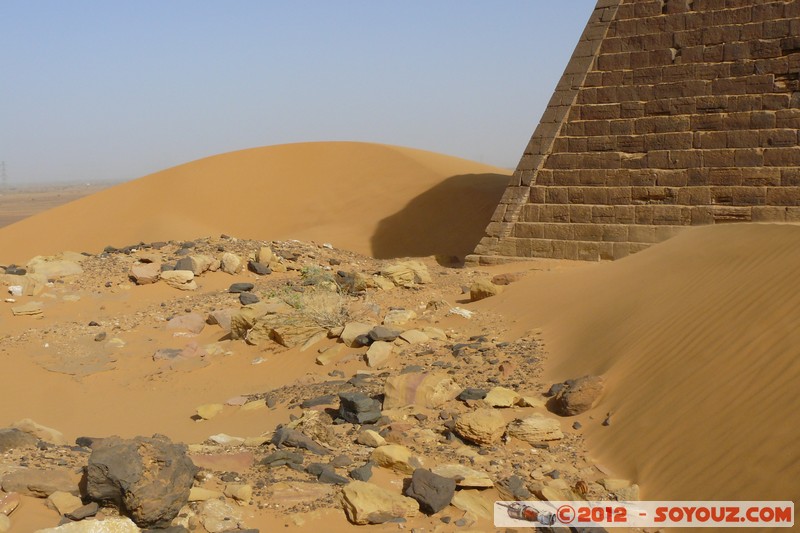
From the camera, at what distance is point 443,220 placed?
680 inches

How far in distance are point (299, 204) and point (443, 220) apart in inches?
208

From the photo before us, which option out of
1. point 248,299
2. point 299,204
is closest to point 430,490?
point 248,299

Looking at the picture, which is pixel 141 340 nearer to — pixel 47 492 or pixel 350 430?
pixel 350 430

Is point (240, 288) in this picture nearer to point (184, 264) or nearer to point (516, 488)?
point (184, 264)

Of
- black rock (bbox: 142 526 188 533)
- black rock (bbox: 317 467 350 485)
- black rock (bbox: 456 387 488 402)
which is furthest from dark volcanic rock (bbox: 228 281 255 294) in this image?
black rock (bbox: 142 526 188 533)

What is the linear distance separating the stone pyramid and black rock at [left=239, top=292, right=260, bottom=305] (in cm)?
350

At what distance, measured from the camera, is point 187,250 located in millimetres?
11523

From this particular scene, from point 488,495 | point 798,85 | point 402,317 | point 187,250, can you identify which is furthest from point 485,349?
point 187,250

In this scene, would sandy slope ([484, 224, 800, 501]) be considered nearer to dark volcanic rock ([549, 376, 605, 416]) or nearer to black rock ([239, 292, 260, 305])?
dark volcanic rock ([549, 376, 605, 416])

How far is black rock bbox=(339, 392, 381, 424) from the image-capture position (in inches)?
207

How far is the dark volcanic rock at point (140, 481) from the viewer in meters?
3.50

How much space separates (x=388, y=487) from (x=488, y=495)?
21.4 inches

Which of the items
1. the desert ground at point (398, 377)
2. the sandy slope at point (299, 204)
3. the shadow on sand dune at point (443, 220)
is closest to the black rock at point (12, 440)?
the desert ground at point (398, 377)

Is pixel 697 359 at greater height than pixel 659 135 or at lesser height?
lesser
